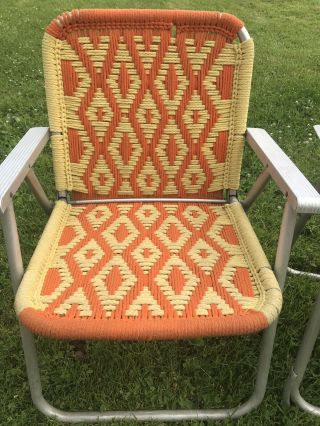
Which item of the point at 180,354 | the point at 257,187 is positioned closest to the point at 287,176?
the point at 257,187

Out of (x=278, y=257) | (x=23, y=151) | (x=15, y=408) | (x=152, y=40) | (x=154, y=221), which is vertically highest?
(x=152, y=40)

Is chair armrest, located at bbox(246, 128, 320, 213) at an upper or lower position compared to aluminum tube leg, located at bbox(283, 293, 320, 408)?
upper

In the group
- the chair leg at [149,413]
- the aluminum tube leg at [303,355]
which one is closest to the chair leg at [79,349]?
the chair leg at [149,413]

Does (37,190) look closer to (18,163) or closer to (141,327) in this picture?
(18,163)

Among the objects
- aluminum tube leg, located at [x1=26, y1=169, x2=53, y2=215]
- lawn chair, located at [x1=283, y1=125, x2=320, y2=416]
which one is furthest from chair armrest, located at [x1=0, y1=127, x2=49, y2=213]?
lawn chair, located at [x1=283, y1=125, x2=320, y2=416]

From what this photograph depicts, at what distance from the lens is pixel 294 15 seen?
651 centimetres

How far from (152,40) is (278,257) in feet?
2.81

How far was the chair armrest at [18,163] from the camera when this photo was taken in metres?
1.20

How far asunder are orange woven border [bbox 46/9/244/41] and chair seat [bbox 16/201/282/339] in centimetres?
61

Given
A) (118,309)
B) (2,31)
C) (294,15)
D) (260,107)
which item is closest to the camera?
(118,309)

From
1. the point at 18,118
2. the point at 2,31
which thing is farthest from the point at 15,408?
the point at 2,31

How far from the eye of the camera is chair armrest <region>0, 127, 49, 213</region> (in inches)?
47.4

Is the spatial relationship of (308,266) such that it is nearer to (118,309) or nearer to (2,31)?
(118,309)

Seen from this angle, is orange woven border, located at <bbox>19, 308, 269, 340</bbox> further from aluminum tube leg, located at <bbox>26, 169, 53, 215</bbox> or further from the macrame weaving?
aluminum tube leg, located at <bbox>26, 169, 53, 215</bbox>
